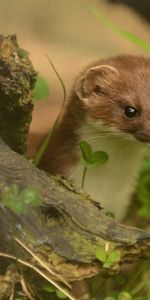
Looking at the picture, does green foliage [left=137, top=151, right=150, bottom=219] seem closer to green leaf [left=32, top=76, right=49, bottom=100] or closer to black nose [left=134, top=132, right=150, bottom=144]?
black nose [left=134, top=132, right=150, bottom=144]

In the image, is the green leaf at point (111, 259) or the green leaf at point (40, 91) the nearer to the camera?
the green leaf at point (111, 259)

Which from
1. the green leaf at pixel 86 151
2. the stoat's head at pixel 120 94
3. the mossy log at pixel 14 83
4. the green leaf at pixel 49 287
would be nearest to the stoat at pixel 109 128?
the stoat's head at pixel 120 94

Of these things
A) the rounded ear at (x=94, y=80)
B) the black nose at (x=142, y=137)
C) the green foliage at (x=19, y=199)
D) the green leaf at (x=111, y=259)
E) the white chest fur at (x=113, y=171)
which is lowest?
the white chest fur at (x=113, y=171)

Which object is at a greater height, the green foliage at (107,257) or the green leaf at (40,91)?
the green leaf at (40,91)

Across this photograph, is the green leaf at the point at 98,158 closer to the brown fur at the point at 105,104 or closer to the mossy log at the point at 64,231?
the brown fur at the point at 105,104

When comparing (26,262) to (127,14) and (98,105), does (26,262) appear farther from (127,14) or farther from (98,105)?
(127,14)

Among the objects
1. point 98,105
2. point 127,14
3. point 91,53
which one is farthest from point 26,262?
point 127,14
